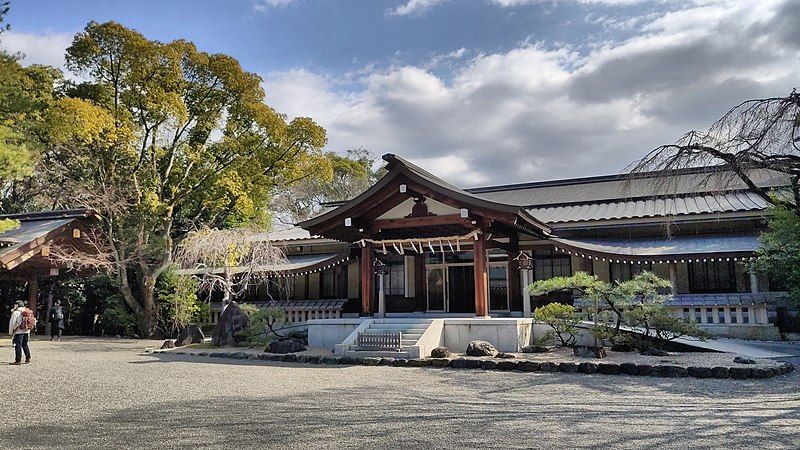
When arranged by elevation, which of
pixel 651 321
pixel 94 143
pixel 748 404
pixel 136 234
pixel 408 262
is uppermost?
pixel 94 143

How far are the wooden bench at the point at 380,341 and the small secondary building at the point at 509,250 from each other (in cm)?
242

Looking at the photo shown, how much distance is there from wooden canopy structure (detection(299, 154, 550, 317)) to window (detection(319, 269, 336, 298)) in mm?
5533

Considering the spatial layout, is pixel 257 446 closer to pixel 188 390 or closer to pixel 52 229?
pixel 188 390

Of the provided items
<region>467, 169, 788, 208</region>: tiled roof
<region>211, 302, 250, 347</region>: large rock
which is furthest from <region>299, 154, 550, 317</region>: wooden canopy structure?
<region>467, 169, 788, 208</region>: tiled roof

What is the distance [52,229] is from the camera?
1994cm

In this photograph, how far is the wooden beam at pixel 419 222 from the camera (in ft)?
47.7

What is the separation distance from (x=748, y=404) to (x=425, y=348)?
673 cm

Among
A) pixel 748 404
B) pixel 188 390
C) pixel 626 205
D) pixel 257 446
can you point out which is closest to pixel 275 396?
pixel 188 390

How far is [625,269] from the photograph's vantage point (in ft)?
57.5

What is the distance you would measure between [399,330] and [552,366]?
4.33 meters

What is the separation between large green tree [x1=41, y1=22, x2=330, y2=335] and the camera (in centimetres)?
1888

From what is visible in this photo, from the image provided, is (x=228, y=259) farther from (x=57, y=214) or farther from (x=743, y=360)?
(x=743, y=360)

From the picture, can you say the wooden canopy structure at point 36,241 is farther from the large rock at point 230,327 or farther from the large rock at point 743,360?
the large rock at point 743,360

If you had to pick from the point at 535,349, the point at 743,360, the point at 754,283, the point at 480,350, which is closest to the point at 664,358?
the point at 743,360
